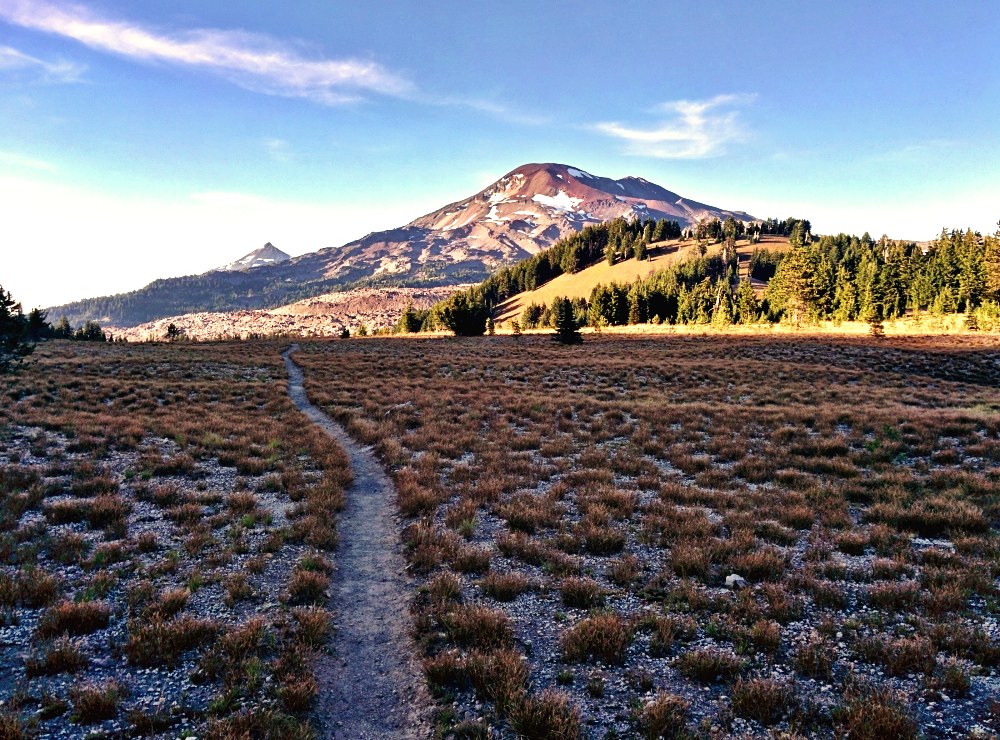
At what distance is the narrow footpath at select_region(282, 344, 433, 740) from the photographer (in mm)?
5668

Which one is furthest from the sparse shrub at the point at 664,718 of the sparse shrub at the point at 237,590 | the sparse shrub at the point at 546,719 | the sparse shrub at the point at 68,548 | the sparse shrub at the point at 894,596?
the sparse shrub at the point at 68,548

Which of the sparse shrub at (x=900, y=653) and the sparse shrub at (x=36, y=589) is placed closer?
the sparse shrub at (x=900, y=653)

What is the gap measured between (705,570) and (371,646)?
18.8 feet

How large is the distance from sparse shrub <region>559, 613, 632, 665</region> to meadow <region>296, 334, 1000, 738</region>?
0.10ft

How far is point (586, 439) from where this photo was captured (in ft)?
63.9

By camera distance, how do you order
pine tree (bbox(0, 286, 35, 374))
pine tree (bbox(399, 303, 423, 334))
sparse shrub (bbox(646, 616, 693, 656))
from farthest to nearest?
pine tree (bbox(399, 303, 423, 334))
pine tree (bbox(0, 286, 35, 374))
sparse shrub (bbox(646, 616, 693, 656))

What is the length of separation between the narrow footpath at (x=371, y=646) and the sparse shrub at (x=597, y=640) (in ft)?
6.64

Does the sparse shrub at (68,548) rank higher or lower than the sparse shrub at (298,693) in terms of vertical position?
higher

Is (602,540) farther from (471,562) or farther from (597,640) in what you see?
(597,640)

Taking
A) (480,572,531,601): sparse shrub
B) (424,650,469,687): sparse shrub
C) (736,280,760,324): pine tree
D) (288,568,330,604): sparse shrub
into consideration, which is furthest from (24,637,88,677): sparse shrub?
(736,280,760,324): pine tree

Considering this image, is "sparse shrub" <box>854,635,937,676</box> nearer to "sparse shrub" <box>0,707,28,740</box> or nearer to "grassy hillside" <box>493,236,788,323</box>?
"sparse shrub" <box>0,707,28,740</box>

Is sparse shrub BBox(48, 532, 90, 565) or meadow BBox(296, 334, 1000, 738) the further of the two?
sparse shrub BBox(48, 532, 90, 565)

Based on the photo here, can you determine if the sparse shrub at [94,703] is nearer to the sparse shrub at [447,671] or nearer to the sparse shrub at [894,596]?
the sparse shrub at [447,671]

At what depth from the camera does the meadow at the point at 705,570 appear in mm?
5566
